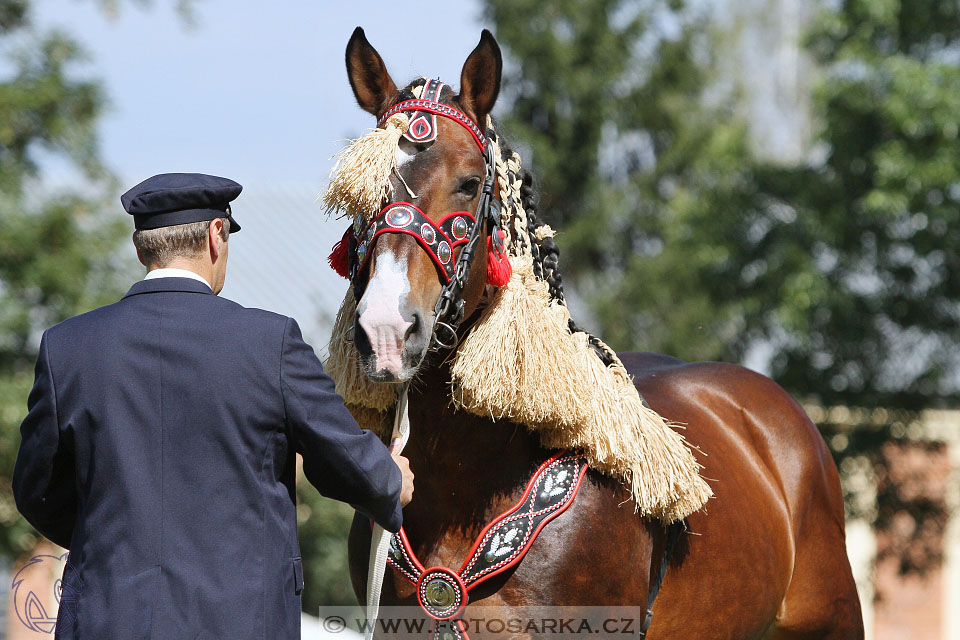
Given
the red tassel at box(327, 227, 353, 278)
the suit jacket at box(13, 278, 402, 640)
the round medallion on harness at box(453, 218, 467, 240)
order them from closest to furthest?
1. the suit jacket at box(13, 278, 402, 640)
2. the round medallion on harness at box(453, 218, 467, 240)
3. the red tassel at box(327, 227, 353, 278)

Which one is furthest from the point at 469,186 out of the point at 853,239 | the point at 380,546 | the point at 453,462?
the point at 853,239

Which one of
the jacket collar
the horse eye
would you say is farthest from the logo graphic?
the horse eye

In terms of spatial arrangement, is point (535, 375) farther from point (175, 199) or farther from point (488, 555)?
point (175, 199)

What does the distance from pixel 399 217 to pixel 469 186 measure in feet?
0.97


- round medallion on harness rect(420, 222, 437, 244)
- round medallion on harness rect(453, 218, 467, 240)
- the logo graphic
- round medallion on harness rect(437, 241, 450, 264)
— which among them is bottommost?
the logo graphic

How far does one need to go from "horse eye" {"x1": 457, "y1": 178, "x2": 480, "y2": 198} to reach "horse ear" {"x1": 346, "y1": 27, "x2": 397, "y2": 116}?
0.37 metres

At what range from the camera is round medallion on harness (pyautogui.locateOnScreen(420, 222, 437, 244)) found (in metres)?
2.74

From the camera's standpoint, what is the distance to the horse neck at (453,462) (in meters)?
3.00

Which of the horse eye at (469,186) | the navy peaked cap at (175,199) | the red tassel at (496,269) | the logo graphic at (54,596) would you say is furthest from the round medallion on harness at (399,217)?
the logo graphic at (54,596)

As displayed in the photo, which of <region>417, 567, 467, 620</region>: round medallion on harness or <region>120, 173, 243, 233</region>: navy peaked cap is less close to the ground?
<region>120, 173, 243, 233</region>: navy peaked cap

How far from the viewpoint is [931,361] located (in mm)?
10867

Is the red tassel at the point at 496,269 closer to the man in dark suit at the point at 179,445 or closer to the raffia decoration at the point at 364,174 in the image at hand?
the raffia decoration at the point at 364,174

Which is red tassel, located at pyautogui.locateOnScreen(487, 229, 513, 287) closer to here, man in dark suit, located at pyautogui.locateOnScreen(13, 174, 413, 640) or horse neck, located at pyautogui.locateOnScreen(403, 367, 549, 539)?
horse neck, located at pyautogui.locateOnScreen(403, 367, 549, 539)

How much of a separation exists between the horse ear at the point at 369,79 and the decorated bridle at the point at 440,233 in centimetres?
12
